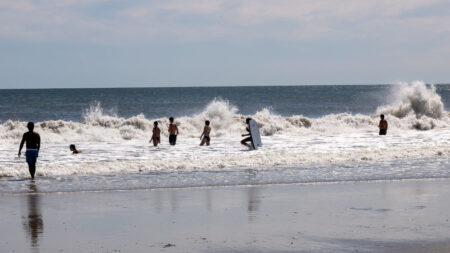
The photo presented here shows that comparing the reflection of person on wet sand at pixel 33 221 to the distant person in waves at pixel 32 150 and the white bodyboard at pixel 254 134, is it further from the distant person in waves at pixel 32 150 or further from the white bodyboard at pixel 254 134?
the white bodyboard at pixel 254 134

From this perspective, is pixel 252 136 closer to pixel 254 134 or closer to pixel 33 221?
pixel 254 134

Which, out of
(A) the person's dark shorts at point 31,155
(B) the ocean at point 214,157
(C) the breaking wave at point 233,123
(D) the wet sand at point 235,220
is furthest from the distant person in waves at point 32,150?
(C) the breaking wave at point 233,123

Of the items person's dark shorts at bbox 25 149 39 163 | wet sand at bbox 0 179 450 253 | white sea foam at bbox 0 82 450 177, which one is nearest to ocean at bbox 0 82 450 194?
white sea foam at bbox 0 82 450 177

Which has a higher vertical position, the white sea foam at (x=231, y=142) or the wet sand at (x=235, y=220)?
the white sea foam at (x=231, y=142)

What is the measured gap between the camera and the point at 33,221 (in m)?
9.88

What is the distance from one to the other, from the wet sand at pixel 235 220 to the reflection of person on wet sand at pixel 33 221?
2cm

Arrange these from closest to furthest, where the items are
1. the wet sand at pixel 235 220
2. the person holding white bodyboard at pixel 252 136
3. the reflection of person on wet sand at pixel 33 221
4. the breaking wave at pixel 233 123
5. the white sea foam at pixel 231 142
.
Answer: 1. the wet sand at pixel 235 220
2. the reflection of person on wet sand at pixel 33 221
3. the white sea foam at pixel 231 142
4. the person holding white bodyboard at pixel 252 136
5. the breaking wave at pixel 233 123

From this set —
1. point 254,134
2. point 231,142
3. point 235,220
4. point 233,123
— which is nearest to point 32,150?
point 235,220

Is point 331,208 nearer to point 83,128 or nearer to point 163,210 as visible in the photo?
point 163,210

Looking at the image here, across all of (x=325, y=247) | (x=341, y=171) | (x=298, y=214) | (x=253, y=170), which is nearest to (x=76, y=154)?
(x=253, y=170)

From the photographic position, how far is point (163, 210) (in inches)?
425

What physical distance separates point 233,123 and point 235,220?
2864 cm

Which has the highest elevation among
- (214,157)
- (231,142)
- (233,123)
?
(233,123)

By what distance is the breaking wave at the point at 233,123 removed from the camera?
1299 inches
